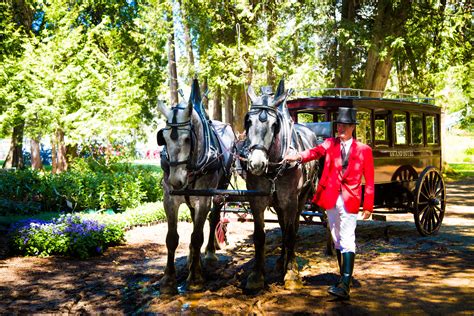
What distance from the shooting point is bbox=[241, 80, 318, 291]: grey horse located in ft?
19.4

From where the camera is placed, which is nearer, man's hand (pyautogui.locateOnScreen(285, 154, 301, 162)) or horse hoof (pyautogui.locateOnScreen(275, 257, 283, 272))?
man's hand (pyautogui.locateOnScreen(285, 154, 301, 162))

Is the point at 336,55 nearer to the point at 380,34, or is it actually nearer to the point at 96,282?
the point at 380,34

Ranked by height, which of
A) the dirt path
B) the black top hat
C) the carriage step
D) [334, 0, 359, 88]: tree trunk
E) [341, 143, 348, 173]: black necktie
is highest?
[334, 0, 359, 88]: tree trunk

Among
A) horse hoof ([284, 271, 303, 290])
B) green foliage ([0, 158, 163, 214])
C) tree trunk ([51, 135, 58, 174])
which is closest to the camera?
horse hoof ([284, 271, 303, 290])

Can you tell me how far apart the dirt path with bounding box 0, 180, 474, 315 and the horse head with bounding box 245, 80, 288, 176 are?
173 cm

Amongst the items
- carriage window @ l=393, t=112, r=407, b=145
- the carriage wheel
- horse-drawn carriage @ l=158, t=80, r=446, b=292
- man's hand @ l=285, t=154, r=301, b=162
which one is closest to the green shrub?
horse-drawn carriage @ l=158, t=80, r=446, b=292

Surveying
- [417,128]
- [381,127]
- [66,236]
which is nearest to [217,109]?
[417,128]

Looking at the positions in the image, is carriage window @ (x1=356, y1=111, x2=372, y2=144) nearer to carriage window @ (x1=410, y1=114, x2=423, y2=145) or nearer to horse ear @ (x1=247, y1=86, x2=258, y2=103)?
carriage window @ (x1=410, y1=114, x2=423, y2=145)

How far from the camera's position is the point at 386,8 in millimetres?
18328

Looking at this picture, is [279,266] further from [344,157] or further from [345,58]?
[345,58]

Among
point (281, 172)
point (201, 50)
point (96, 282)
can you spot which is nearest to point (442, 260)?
point (281, 172)

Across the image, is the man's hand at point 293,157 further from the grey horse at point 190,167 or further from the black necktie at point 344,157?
the grey horse at point 190,167

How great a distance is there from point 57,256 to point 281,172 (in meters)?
5.17

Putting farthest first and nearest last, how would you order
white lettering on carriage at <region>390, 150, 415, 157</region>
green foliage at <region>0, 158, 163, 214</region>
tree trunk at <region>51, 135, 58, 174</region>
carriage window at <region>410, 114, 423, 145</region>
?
tree trunk at <region>51, 135, 58, 174</region> < green foliage at <region>0, 158, 163, 214</region> < carriage window at <region>410, 114, 423, 145</region> < white lettering on carriage at <region>390, 150, 415, 157</region>
